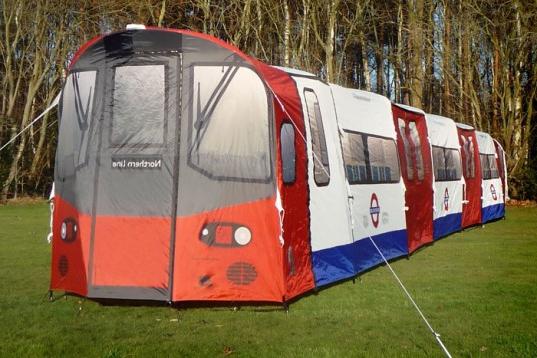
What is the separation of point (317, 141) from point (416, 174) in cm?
444

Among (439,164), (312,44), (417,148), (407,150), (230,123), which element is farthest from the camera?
(312,44)

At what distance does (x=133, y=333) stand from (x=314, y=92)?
Answer: 155 inches

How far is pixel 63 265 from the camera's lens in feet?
26.0

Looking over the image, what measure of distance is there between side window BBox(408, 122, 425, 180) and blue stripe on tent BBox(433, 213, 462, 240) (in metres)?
1.35

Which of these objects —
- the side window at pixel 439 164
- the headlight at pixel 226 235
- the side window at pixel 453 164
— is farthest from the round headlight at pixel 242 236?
the side window at pixel 453 164

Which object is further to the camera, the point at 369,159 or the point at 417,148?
the point at 417,148

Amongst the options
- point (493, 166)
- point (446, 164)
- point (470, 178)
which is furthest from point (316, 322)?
point (493, 166)

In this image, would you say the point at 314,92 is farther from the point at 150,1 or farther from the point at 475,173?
the point at 150,1

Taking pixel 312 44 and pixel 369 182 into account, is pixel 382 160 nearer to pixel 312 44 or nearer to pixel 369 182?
pixel 369 182

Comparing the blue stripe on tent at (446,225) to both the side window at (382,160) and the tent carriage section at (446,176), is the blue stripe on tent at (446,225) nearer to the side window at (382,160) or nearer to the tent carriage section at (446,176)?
the tent carriage section at (446,176)

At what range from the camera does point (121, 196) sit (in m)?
7.59

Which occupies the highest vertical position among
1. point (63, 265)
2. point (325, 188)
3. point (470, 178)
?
point (470, 178)

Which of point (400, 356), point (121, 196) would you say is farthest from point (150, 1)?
point (400, 356)

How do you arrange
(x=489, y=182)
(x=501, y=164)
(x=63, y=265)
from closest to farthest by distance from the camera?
(x=63, y=265) → (x=489, y=182) → (x=501, y=164)
